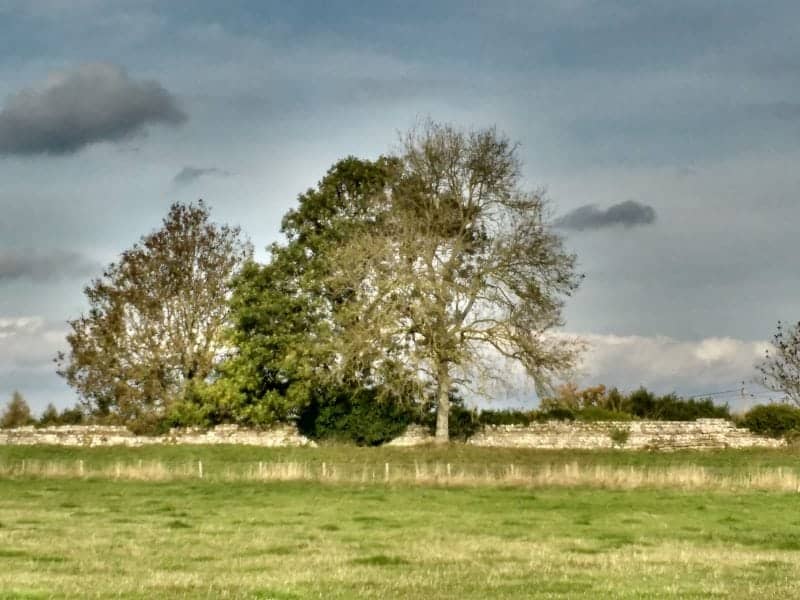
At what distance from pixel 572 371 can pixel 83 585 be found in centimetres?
4516

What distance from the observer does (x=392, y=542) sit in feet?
76.0

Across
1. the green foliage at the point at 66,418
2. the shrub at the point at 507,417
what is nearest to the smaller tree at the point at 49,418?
the green foliage at the point at 66,418

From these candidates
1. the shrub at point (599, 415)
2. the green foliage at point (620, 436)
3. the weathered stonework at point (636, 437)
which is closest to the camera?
the weathered stonework at point (636, 437)

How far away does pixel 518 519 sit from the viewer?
95.2 feet

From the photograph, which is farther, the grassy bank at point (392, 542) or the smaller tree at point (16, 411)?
the smaller tree at point (16, 411)

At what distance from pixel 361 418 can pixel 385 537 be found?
123ft

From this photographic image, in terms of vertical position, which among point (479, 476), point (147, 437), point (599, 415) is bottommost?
point (479, 476)

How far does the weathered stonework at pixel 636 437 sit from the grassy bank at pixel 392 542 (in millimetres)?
23242

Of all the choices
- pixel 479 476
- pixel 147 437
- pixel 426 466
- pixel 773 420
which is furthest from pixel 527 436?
pixel 147 437

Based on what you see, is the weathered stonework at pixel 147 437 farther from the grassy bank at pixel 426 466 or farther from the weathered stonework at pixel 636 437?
the weathered stonework at pixel 636 437

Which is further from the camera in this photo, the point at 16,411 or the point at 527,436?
the point at 16,411

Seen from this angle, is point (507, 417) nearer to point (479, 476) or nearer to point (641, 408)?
point (641, 408)

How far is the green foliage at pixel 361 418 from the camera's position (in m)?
61.6

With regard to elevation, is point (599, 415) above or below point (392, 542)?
above
